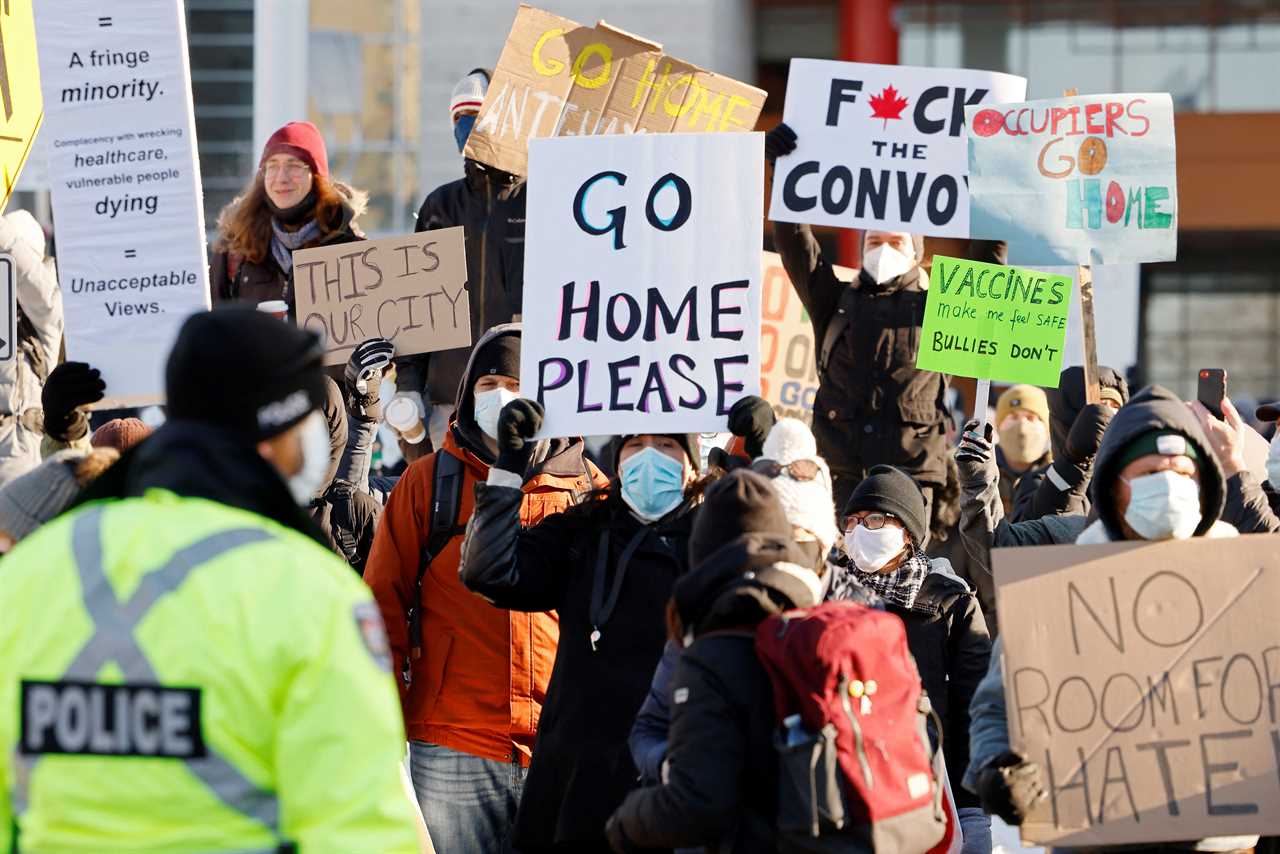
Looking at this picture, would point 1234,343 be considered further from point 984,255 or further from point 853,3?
point 984,255

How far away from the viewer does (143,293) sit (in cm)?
627

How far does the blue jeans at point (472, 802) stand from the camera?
5527 millimetres

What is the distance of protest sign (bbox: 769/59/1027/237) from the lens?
750 cm

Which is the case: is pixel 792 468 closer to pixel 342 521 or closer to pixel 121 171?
pixel 342 521

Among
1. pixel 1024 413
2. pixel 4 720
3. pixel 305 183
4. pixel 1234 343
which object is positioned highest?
pixel 305 183

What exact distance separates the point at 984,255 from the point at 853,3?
624 inches

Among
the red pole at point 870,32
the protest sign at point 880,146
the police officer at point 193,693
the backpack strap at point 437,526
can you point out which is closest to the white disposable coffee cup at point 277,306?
the backpack strap at point 437,526

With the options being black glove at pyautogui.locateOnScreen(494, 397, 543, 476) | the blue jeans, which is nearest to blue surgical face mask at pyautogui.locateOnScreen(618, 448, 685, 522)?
black glove at pyautogui.locateOnScreen(494, 397, 543, 476)

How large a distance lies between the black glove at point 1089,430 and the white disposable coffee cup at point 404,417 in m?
2.40

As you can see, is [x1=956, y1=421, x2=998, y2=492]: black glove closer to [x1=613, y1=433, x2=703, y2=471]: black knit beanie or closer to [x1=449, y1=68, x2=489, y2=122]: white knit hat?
[x1=613, y1=433, x2=703, y2=471]: black knit beanie

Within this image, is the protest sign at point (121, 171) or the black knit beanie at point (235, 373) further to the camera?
the protest sign at point (121, 171)

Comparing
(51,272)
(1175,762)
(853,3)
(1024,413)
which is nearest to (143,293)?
(51,272)

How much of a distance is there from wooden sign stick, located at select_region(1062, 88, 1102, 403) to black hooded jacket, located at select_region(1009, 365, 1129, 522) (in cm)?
32

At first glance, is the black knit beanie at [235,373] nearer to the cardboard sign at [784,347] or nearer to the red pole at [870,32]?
the cardboard sign at [784,347]
